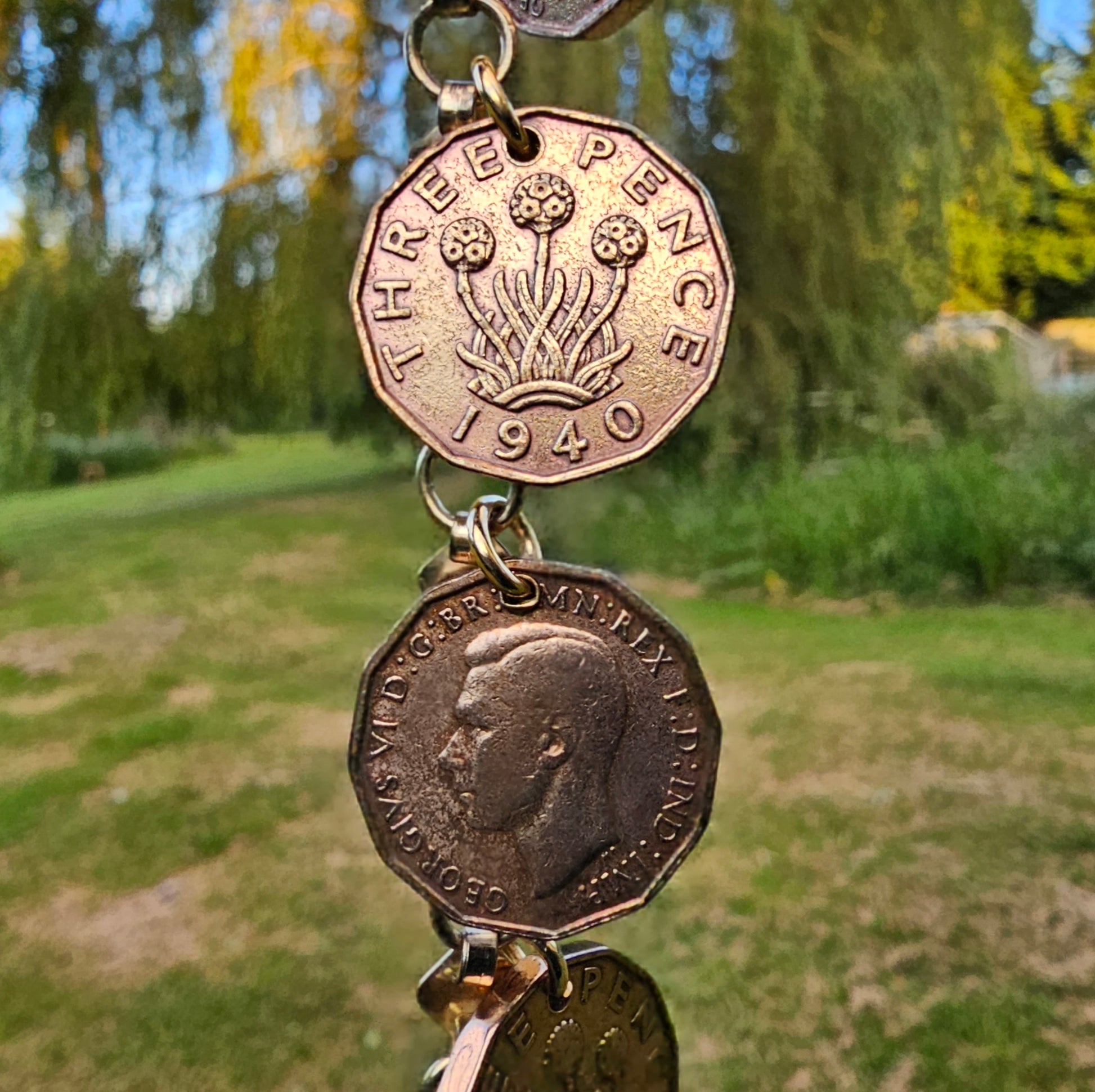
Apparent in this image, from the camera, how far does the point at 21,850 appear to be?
0.92 m

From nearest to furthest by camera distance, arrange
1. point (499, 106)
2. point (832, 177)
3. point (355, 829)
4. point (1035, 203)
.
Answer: point (499, 106) < point (355, 829) < point (832, 177) < point (1035, 203)

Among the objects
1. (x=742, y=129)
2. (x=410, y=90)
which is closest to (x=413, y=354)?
(x=410, y=90)

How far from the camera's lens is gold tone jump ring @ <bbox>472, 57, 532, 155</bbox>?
0.92 ft

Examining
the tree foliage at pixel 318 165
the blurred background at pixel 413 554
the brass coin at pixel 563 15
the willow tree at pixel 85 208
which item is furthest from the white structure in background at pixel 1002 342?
the brass coin at pixel 563 15

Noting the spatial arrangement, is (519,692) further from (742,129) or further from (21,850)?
(742,129)

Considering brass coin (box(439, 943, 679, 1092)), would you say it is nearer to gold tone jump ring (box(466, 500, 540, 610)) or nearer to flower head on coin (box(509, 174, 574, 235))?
A: gold tone jump ring (box(466, 500, 540, 610))

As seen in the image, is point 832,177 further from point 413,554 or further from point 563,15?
point 563,15

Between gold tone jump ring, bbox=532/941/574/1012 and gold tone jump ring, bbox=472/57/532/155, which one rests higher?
gold tone jump ring, bbox=472/57/532/155

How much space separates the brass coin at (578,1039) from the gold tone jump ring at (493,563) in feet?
0.46

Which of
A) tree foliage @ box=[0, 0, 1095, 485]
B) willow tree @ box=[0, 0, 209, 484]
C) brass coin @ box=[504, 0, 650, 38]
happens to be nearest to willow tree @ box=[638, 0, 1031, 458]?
tree foliage @ box=[0, 0, 1095, 485]

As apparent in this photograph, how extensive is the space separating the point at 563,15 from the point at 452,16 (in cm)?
4

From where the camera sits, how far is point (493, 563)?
29 centimetres

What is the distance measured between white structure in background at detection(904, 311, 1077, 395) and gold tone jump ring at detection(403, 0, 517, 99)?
122 cm

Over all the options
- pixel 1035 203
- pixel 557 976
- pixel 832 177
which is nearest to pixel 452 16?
pixel 557 976
